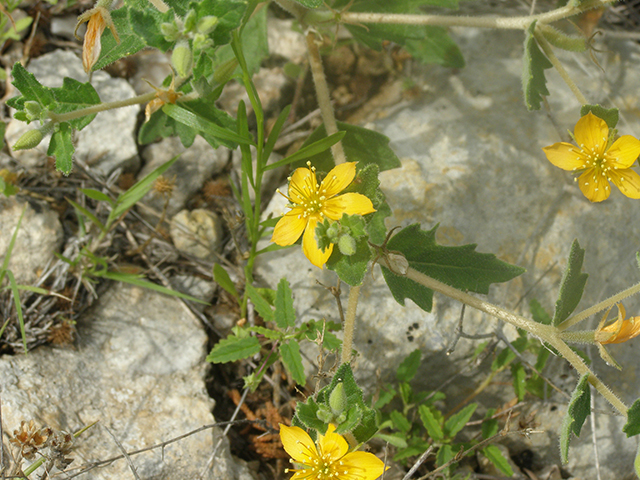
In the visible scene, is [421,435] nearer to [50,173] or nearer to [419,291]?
[419,291]

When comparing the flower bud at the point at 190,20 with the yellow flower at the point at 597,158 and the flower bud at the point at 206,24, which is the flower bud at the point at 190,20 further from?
the yellow flower at the point at 597,158

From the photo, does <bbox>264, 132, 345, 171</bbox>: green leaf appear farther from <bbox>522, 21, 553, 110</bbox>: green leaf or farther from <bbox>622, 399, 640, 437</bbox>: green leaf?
<bbox>622, 399, 640, 437</bbox>: green leaf

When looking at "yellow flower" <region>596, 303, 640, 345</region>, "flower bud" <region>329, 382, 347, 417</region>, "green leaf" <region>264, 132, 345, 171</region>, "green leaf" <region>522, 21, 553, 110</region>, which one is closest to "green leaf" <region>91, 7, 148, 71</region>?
"green leaf" <region>264, 132, 345, 171</region>

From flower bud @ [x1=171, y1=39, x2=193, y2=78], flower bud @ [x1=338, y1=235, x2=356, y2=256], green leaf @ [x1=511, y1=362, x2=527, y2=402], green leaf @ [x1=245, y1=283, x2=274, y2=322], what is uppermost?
flower bud @ [x1=171, y1=39, x2=193, y2=78]

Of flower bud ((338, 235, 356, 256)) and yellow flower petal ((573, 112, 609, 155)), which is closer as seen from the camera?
flower bud ((338, 235, 356, 256))

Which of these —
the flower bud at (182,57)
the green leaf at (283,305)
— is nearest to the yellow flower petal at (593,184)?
the green leaf at (283,305)

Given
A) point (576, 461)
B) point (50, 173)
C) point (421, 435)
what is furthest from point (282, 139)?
point (576, 461)
